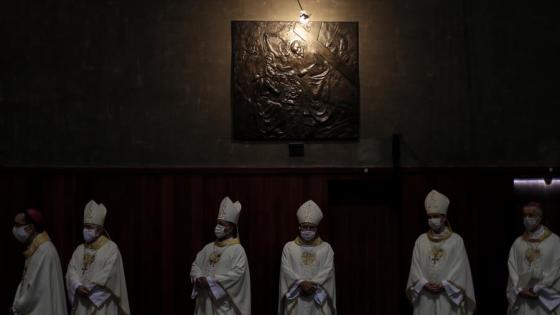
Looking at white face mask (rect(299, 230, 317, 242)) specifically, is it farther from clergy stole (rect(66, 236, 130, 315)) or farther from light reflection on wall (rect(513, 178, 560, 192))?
light reflection on wall (rect(513, 178, 560, 192))

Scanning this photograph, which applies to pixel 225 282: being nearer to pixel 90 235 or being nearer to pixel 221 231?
pixel 221 231

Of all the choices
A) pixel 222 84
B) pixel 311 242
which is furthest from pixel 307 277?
pixel 222 84

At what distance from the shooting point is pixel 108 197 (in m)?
9.00

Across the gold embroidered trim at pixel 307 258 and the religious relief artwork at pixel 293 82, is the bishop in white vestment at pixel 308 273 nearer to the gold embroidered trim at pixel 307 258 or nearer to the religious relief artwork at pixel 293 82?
the gold embroidered trim at pixel 307 258

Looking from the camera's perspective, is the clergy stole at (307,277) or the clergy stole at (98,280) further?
the clergy stole at (307,277)

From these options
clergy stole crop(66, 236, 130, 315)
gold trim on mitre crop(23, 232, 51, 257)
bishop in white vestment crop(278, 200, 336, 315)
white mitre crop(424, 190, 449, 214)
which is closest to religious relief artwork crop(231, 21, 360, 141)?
bishop in white vestment crop(278, 200, 336, 315)

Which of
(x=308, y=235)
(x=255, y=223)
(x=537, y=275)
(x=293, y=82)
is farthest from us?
(x=293, y=82)

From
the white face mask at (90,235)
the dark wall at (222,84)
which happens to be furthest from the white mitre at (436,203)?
the white face mask at (90,235)

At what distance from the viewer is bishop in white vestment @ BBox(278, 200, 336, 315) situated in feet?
26.1

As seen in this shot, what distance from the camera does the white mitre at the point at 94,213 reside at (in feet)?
26.7

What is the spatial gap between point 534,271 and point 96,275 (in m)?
5.08

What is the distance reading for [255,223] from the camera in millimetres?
9039

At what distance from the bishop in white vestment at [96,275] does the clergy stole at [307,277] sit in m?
1.94

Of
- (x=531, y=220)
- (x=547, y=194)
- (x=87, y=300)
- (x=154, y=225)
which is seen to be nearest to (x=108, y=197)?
(x=154, y=225)
